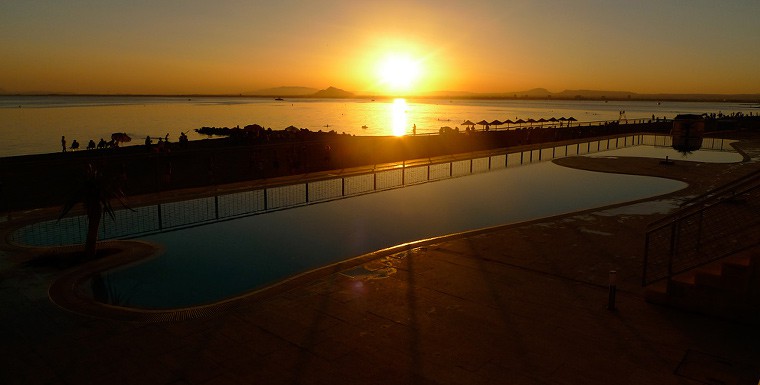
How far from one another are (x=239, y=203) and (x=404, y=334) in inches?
472

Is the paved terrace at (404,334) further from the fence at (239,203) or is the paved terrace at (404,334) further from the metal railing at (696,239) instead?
the fence at (239,203)

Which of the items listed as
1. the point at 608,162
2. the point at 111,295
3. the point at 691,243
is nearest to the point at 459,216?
the point at 691,243

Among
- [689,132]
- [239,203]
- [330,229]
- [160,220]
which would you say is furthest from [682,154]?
[160,220]

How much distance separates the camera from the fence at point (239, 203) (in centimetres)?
1348

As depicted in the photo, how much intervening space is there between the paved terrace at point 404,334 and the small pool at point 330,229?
159 centimetres

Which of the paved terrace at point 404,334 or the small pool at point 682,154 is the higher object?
the small pool at point 682,154

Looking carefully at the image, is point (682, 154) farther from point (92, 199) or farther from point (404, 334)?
point (92, 199)

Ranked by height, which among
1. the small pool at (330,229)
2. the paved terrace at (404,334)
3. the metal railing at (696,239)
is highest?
the metal railing at (696,239)

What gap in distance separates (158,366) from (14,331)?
280 cm

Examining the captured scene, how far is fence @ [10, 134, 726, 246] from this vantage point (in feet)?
44.2

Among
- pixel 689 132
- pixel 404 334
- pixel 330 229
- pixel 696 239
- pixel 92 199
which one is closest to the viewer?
pixel 404 334

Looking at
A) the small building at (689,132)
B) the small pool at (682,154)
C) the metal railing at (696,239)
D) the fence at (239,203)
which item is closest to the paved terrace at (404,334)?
the metal railing at (696,239)

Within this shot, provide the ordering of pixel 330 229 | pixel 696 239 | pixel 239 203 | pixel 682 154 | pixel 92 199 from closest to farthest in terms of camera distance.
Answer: pixel 92 199, pixel 696 239, pixel 330 229, pixel 239 203, pixel 682 154

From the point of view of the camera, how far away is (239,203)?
58.9ft
